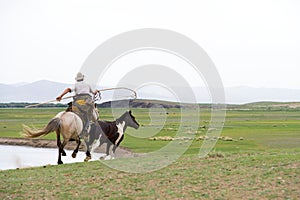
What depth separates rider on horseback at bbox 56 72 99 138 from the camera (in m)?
16.8

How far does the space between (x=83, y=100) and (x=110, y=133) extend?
7.91 ft

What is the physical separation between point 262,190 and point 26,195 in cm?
584

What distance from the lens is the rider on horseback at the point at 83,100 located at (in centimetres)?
1677

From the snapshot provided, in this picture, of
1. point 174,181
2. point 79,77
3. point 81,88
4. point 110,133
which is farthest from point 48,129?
point 174,181

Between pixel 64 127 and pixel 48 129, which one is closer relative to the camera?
pixel 48 129

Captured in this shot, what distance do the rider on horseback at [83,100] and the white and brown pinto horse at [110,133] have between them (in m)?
0.63

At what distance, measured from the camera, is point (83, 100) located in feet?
55.9

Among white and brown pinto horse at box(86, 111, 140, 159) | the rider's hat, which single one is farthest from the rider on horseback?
white and brown pinto horse at box(86, 111, 140, 159)

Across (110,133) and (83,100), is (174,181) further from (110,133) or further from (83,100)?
(110,133)

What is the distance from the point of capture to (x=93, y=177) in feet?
43.8

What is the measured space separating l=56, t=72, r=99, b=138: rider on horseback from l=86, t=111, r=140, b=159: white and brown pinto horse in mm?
627

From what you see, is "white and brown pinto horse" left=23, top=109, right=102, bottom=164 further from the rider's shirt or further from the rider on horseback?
the rider's shirt

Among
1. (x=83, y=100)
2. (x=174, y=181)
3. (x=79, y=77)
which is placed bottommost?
(x=174, y=181)

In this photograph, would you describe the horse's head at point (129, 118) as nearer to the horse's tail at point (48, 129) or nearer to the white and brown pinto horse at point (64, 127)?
the white and brown pinto horse at point (64, 127)
